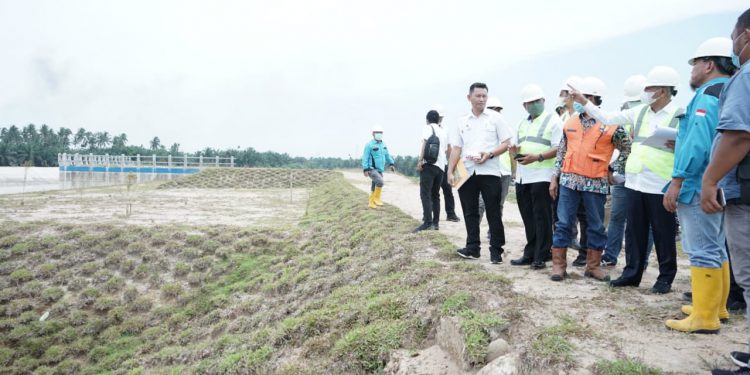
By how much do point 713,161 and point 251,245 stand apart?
1038 centimetres

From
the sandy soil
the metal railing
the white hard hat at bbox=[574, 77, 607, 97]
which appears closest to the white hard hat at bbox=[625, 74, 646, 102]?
the white hard hat at bbox=[574, 77, 607, 97]

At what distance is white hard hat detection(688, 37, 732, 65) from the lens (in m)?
2.95

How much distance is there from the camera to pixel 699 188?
2998 millimetres

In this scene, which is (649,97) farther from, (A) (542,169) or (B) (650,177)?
(A) (542,169)

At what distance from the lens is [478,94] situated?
516 centimetres

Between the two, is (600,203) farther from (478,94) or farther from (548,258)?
(478,94)

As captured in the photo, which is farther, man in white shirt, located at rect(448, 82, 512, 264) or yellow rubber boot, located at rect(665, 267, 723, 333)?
man in white shirt, located at rect(448, 82, 512, 264)

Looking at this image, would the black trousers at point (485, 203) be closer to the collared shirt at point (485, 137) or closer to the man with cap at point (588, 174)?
the collared shirt at point (485, 137)

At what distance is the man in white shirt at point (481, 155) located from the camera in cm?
520

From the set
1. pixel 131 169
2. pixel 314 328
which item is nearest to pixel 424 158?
pixel 314 328

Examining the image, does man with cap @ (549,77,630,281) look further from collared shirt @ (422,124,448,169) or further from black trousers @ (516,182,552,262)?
collared shirt @ (422,124,448,169)

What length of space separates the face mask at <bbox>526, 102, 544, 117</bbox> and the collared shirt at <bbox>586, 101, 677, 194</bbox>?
972mm

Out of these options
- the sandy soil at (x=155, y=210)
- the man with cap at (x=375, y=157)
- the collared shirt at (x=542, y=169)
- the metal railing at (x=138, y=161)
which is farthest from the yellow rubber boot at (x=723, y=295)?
the metal railing at (x=138, y=161)

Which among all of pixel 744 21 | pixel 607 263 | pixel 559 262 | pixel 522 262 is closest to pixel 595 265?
pixel 559 262
